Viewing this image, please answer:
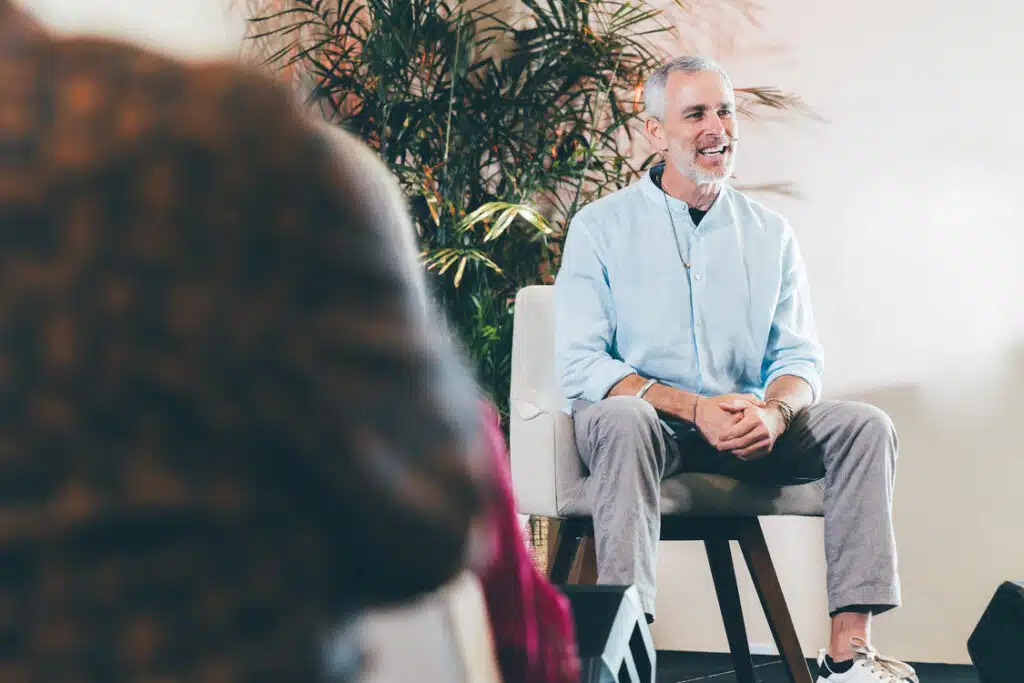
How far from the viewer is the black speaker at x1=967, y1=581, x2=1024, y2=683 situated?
1099 mm

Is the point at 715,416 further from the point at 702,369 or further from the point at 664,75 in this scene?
the point at 664,75

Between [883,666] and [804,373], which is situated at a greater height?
[804,373]

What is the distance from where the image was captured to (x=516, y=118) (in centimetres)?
281

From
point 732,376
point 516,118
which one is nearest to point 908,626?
point 732,376

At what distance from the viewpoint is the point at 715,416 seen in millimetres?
1817

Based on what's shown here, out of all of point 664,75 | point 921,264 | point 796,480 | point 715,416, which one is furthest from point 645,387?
point 921,264

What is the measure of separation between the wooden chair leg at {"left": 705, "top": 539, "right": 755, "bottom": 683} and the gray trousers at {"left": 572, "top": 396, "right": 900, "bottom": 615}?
307mm

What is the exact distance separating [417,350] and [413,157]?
256 centimetres

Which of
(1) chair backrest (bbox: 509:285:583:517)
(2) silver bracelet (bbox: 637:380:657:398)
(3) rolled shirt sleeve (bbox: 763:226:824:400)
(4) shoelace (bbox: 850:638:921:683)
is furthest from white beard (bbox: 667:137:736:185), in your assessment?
(4) shoelace (bbox: 850:638:921:683)

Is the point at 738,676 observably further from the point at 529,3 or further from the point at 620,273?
the point at 529,3

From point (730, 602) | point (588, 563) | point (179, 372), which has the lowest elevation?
point (730, 602)

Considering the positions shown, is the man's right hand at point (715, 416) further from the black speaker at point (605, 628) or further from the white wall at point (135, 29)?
the white wall at point (135, 29)

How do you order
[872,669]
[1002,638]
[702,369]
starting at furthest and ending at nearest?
[702,369] → [872,669] → [1002,638]

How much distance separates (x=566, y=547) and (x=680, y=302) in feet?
1.87
